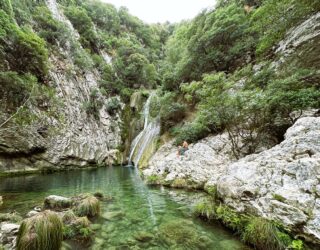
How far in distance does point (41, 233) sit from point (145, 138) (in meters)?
17.6

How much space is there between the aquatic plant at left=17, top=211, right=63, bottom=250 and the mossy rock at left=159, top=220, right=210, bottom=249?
2.11 metres

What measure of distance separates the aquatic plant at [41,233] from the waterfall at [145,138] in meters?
15.5

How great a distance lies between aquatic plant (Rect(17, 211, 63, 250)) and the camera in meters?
2.98

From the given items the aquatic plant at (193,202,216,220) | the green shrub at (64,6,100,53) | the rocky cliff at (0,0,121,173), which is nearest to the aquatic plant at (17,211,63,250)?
the aquatic plant at (193,202,216,220)

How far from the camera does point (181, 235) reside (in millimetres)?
4191

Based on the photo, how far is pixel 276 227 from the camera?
3.46 metres

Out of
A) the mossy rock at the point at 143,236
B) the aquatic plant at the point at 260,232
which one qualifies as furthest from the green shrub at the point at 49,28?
the aquatic plant at the point at 260,232

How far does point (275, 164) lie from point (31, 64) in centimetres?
1944

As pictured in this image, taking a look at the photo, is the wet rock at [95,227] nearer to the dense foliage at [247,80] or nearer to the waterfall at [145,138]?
the dense foliage at [247,80]

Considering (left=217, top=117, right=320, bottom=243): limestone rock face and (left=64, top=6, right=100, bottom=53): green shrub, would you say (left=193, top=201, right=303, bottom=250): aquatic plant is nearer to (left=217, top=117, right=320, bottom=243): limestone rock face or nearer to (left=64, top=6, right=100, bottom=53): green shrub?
(left=217, top=117, right=320, bottom=243): limestone rock face

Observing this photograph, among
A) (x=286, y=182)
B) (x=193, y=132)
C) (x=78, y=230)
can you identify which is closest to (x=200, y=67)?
(x=193, y=132)

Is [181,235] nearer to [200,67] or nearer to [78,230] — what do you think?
[78,230]

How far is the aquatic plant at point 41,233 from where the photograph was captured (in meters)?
2.98

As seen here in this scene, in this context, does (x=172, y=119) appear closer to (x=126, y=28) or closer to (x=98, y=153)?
(x=98, y=153)
